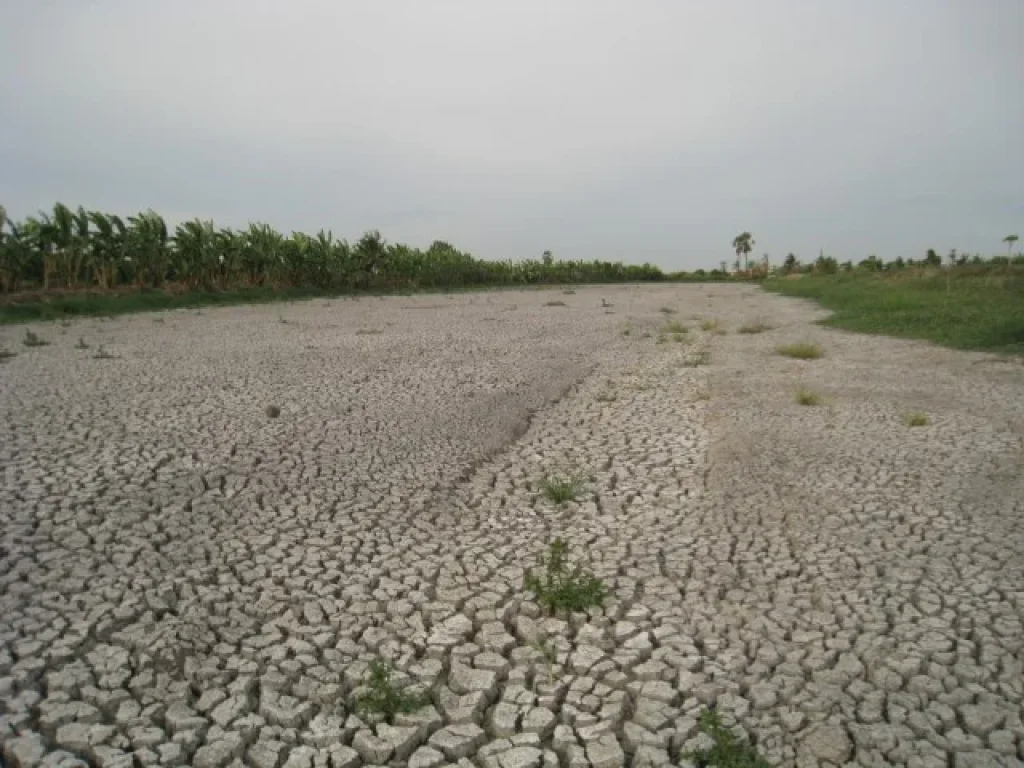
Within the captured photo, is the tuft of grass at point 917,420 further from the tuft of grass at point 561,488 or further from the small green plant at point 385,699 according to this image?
the small green plant at point 385,699

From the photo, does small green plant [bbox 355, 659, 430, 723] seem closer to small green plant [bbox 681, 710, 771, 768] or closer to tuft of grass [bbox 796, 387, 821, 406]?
small green plant [bbox 681, 710, 771, 768]

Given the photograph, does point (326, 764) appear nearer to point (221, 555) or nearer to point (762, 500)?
point (221, 555)

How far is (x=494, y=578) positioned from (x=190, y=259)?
26.0 metres

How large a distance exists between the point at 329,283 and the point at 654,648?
3294 cm

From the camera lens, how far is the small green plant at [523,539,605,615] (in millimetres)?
3291

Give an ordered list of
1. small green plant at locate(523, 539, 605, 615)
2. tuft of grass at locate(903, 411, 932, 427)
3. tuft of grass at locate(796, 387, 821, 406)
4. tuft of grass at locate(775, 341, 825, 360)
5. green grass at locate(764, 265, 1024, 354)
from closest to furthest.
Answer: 1. small green plant at locate(523, 539, 605, 615)
2. tuft of grass at locate(903, 411, 932, 427)
3. tuft of grass at locate(796, 387, 821, 406)
4. tuft of grass at locate(775, 341, 825, 360)
5. green grass at locate(764, 265, 1024, 354)

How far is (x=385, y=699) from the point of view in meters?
2.56

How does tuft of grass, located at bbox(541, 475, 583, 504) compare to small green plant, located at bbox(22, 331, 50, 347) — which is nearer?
tuft of grass, located at bbox(541, 475, 583, 504)

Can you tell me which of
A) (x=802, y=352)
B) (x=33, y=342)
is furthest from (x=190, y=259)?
(x=802, y=352)

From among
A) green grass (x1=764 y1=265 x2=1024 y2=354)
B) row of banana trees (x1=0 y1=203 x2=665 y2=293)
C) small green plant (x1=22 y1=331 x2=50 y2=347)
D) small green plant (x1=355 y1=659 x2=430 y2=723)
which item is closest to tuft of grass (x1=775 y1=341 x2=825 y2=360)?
green grass (x1=764 y1=265 x2=1024 y2=354)

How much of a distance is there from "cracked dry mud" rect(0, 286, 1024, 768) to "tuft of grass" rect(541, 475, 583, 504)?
0.09 m

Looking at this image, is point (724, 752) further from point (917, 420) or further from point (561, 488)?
point (917, 420)

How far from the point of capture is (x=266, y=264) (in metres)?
29.6

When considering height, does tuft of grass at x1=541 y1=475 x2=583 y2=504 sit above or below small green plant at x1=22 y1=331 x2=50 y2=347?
below
